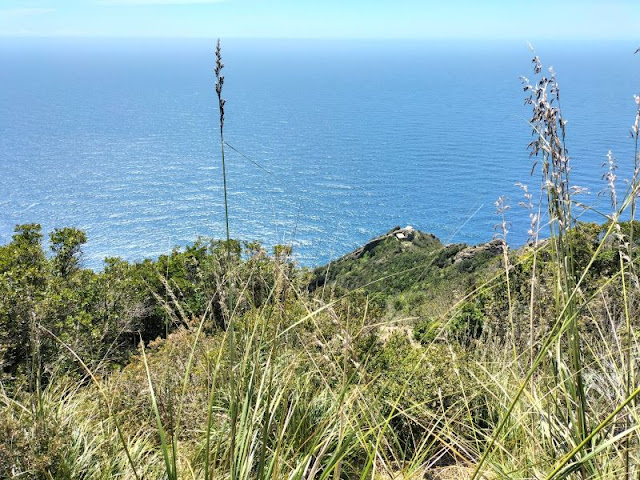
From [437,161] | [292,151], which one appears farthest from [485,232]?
[292,151]

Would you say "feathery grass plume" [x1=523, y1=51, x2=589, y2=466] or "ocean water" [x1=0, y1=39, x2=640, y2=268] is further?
"ocean water" [x1=0, y1=39, x2=640, y2=268]

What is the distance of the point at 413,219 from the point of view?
172ft

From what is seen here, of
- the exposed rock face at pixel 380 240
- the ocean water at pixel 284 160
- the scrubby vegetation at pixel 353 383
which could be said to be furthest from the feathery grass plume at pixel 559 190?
Answer: the exposed rock face at pixel 380 240

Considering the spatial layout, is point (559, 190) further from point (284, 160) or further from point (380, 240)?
point (284, 160)

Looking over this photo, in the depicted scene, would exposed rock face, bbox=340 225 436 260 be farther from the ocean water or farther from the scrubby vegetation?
the scrubby vegetation

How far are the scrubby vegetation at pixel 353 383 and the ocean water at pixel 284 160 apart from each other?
442 inches

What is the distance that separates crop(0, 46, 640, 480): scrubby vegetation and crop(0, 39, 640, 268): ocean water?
11.2 m

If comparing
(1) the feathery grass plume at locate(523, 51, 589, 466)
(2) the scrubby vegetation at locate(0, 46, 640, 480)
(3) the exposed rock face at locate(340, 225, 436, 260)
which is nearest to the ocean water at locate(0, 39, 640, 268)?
(3) the exposed rock face at locate(340, 225, 436, 260)

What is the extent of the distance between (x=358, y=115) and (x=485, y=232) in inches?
2659

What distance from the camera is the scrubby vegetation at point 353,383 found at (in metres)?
1.29

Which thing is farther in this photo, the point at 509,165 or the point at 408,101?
the point at 408,101

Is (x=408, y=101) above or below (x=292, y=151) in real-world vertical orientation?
above

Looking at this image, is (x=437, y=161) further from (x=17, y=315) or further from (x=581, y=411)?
(x=581, y=411)

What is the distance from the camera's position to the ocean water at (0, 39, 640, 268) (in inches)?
1865
